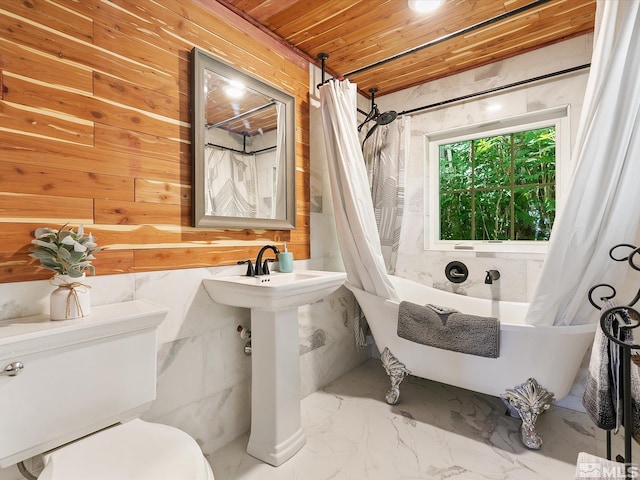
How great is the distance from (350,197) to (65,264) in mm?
1579

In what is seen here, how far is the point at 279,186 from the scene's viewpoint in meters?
2.09

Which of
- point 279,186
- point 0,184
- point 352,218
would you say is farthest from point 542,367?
point 0,184

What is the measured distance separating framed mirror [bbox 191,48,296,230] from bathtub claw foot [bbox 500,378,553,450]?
162 cm

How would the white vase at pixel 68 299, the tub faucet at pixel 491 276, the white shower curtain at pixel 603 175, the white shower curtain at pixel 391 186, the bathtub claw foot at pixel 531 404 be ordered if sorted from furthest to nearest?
the white shower curtain at pixel 391 186 → the tub faucet at pixel 491 276 → the bathtub claw foot at pixel 531 404 → the white shower curtain at pixel 603 175 → the white vase at pixel 68 299

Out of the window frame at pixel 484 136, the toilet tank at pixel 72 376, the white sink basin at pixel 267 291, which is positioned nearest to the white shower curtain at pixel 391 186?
the window frame at pixel 484 136

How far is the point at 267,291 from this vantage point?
4.70ft

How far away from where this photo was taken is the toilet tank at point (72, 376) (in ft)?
3.02

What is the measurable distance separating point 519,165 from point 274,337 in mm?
2283

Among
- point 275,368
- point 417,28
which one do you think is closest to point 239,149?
point 275,368

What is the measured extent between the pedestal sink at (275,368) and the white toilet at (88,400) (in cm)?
48

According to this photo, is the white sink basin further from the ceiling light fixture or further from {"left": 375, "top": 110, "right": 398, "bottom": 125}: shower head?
the ceiling light fixture

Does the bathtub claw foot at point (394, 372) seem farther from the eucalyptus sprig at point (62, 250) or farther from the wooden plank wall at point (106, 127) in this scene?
the eucalyptus sprig at point (62, 250)

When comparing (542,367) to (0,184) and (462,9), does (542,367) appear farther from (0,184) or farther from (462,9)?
(0,184)

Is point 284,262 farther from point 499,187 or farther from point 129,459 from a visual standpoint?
point 499,187
